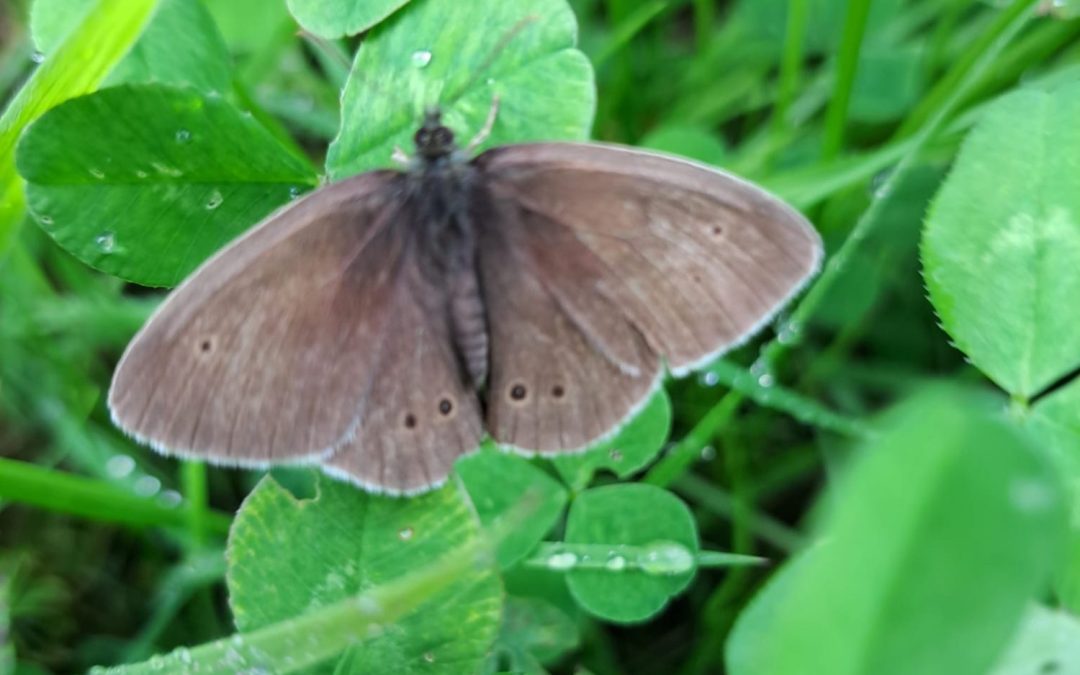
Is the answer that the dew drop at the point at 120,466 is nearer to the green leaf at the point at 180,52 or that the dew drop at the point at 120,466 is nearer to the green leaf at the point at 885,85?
the green leaf at the point at 180,52

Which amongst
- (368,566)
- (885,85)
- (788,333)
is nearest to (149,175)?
(368,566)

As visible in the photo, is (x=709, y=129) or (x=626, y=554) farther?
(x=709, y=129)

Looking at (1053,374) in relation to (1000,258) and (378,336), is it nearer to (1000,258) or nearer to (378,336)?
(1000,258)

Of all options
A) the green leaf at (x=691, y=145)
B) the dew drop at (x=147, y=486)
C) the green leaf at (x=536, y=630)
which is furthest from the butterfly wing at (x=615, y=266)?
the dew drop at (x=147, y=486)

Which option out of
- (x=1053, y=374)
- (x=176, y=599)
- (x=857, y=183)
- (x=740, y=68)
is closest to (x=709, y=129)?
(x=740, y=68)

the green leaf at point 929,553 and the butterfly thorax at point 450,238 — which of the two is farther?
the butterfly thorax at point 450,238
